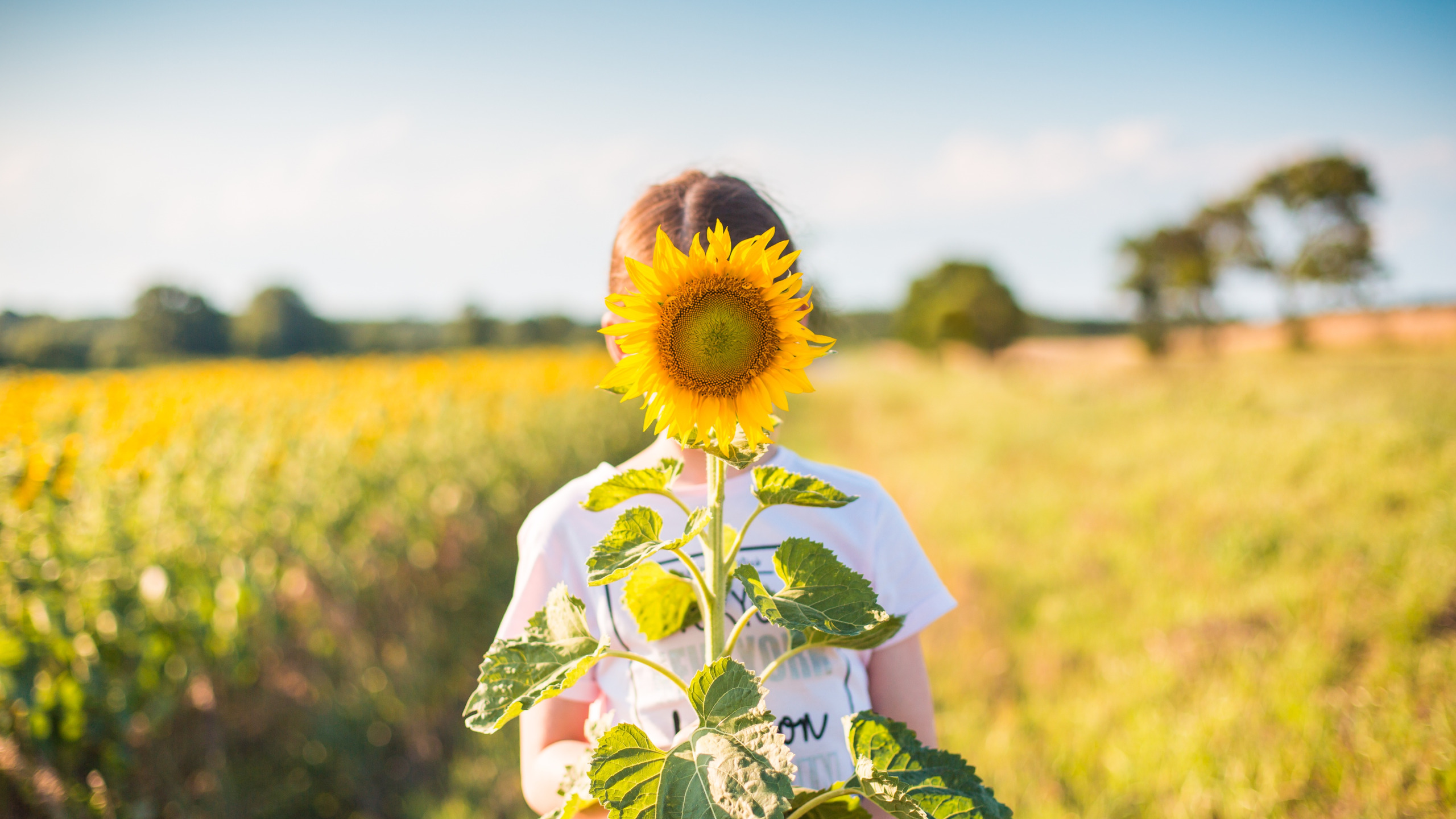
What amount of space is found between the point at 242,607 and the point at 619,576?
313 centimetres

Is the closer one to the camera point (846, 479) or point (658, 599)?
point (658, 599)

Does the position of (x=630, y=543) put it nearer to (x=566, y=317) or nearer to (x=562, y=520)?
(x=562, y=520)

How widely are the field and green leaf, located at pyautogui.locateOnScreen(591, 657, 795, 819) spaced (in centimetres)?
291

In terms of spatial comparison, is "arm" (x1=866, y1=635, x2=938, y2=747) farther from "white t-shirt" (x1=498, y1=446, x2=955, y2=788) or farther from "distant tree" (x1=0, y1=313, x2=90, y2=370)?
"distant tree" (x1=0, y1=313, x2=90, y2=370)

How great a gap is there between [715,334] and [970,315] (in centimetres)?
4583

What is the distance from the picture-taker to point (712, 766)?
70cm

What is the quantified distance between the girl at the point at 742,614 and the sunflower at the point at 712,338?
1.57 ft

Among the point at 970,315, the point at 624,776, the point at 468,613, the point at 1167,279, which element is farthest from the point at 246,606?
the point at 970,315

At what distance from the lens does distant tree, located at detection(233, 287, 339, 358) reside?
19609 millimetres

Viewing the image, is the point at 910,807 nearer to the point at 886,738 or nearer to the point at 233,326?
the point at 886,738

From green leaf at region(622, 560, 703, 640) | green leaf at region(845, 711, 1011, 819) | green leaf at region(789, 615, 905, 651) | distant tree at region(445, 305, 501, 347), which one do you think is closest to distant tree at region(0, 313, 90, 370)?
distant tree at region(445, 305, 501, 347)

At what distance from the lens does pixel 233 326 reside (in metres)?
19.2

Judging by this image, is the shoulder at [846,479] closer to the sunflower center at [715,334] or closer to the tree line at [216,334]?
the sunflower center at [715,334]

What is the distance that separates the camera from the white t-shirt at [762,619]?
1.32 metres
